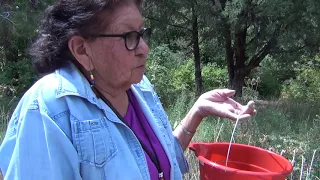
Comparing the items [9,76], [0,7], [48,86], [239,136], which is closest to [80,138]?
[48,86]

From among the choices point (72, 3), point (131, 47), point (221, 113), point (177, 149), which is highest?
point (72, 3)

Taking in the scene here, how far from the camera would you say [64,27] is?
1389 millimetres

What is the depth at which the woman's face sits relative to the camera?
Result: 4.58ft

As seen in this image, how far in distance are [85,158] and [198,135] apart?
2.65 meters

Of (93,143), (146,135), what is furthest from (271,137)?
(93,143)

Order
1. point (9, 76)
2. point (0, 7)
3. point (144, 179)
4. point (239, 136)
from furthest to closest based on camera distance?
point (9, 76), point (0, 7), point (239, 136), point (144, 179)

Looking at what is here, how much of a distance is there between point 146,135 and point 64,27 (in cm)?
47

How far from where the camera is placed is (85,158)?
125 cm

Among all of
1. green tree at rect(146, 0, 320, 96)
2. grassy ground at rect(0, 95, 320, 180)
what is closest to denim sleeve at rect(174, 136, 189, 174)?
grassy ground at rect(0, 95, 320, 180)

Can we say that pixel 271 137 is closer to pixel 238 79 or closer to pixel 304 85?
pixel 238 79

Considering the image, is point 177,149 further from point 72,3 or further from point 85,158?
point 72,3

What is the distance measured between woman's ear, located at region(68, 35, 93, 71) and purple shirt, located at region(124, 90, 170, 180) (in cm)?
25

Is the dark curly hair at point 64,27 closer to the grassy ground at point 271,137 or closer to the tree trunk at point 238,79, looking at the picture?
the grassy ground at point 271,137

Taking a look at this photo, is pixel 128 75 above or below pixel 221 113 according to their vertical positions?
above
